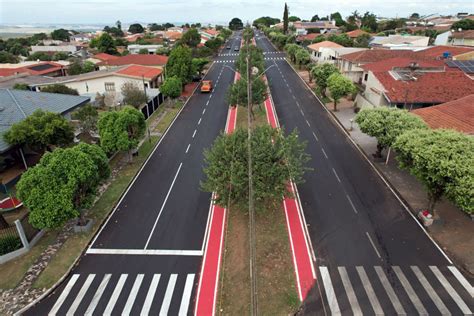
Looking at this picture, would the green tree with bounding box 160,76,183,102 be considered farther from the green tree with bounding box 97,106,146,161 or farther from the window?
the green tree with bounding box 97,106,146,161

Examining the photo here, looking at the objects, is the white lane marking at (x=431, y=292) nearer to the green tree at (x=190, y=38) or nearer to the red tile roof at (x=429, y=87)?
the red tile roof at (x=429, y=87)

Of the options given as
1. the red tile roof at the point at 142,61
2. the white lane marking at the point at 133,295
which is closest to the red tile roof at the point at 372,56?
the red tile roof at the point at 142,61

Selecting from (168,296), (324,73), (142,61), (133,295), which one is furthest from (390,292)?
(142,61)

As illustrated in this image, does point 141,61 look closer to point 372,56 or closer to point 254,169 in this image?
point 372,56

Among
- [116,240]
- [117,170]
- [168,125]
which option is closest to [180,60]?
[168,125]

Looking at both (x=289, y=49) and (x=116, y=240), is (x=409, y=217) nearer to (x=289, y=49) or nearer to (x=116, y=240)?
(x=116, y=240)
